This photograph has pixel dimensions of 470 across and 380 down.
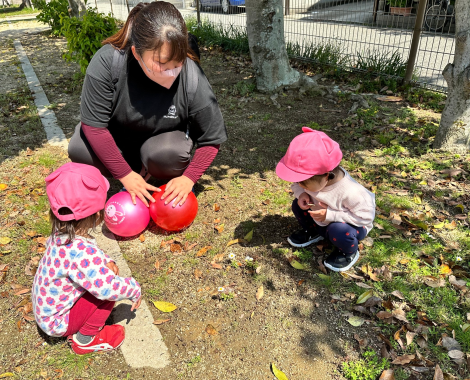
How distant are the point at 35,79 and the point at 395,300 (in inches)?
302

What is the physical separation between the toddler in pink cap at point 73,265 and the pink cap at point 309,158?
1146 millimetres

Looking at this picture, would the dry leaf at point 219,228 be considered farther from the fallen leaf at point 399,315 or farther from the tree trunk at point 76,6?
the tree trunk at point 76,6

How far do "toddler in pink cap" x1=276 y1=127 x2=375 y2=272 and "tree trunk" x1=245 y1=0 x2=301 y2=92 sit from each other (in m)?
3.54

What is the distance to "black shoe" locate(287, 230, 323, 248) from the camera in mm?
3113

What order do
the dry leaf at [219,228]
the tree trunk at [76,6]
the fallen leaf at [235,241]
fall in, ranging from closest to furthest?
the fallen leaf at [235,241] < the dry leaf at [219,228] < the tree trunk at [76,6]

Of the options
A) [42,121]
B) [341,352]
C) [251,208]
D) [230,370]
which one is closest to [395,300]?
[341,352]

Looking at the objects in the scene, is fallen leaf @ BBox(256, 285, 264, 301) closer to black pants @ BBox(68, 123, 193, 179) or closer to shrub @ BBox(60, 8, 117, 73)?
black pants @ BBox(68, 123, 193, 179)

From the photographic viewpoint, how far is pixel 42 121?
5582mm

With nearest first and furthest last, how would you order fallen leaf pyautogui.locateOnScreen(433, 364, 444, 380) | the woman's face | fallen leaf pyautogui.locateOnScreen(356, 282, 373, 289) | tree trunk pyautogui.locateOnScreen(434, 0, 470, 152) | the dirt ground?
fallen leaf pyautogui.locateOnScreen(433, 364, 444, 380)
the dirt ground
the woman's face
fallen leaf pyautogui.locateOnScreen(356, 282, 373, 289)
tree trunk pyautogui.locateOnScreen(434, 0, 470, 152)

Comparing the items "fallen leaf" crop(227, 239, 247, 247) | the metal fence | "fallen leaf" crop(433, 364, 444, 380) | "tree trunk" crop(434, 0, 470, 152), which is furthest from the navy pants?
the metal fence

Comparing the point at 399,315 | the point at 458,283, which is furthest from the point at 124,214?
the point at 458,283

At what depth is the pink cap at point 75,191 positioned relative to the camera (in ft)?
6.59

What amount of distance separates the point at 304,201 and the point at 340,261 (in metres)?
0.53

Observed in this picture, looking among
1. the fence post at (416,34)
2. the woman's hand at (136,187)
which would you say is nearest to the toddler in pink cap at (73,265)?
the woman's hand at (136,187)
